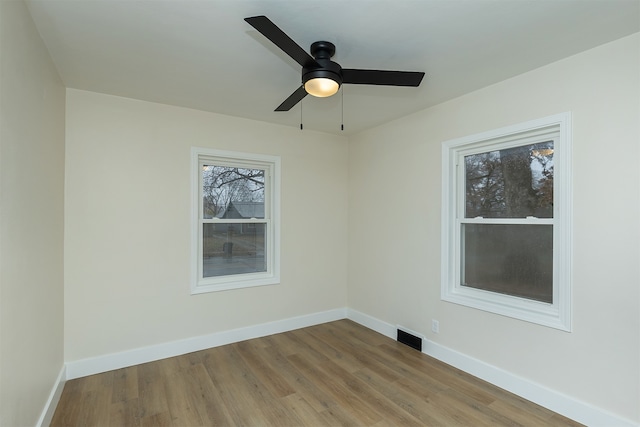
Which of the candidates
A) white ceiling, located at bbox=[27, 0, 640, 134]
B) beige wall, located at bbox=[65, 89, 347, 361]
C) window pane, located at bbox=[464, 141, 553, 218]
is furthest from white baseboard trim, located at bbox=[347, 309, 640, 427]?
white ceiling, located at bbox=[27, 0, 640, 134]

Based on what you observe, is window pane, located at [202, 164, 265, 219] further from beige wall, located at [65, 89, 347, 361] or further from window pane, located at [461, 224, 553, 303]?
window pane, located at [461, 224, 553, 303]

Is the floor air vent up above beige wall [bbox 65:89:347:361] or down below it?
below

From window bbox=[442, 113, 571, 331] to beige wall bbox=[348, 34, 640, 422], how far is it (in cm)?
8

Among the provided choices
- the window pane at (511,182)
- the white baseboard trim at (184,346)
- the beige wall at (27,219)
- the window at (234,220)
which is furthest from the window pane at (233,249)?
the window pane at (511,182)

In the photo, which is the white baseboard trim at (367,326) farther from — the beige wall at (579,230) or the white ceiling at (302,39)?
the white ceiling at (302,39)

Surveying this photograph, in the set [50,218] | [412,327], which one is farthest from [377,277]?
[50,218]

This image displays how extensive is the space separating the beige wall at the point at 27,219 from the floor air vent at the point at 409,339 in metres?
3.06

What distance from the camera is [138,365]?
10.0 feet

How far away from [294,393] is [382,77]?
8.00ft

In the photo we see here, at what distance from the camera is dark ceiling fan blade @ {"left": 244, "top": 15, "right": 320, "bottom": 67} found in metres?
1.47

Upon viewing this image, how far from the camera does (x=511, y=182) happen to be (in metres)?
2.74

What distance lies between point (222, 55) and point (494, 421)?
317 centimetres

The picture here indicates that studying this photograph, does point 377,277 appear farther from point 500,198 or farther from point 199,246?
point 199,246

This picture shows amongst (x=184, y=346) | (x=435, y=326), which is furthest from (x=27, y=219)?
(x=435, y=326)
